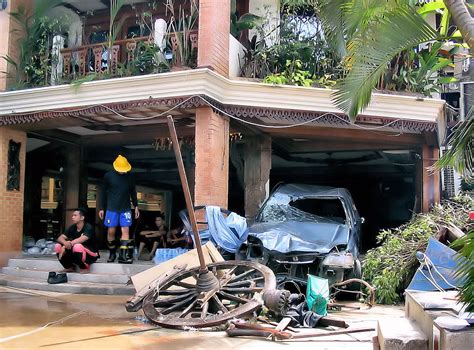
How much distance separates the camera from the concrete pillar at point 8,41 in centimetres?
A: 1188

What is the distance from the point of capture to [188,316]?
250 inches

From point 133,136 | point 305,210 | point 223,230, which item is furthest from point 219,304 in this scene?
point 133,136

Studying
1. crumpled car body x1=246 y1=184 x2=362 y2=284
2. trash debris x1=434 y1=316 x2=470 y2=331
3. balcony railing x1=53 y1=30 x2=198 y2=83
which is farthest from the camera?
balcony railing x1=53 y1=30 x2=198 y2=83

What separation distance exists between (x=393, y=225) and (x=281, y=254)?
35.4 feet

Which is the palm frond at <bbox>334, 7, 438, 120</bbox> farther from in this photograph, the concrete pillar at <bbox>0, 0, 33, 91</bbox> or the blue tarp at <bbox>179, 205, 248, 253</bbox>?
the concrete pillar at <bbox>0, 0, 33, 91</bbox>

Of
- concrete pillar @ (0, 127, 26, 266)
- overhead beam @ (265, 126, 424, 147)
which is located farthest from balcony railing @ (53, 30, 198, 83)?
overhead beam @ (265, 126, 424, 147)

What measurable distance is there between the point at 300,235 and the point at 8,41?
8.11 metres

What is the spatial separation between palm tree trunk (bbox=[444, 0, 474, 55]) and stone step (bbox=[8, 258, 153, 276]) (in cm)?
684

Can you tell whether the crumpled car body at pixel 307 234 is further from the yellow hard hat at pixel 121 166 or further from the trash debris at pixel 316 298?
the yellow hard hat at pixel 121 166

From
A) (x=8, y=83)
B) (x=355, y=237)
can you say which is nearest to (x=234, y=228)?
(x=355, y=237)

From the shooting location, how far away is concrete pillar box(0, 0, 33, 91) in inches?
468

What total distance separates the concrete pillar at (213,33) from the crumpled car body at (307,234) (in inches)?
108

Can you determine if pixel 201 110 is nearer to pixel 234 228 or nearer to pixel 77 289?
pixel 234 228

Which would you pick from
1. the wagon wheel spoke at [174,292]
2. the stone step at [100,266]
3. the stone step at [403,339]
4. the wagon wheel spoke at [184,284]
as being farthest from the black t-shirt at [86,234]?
the stone step at [403,339]
